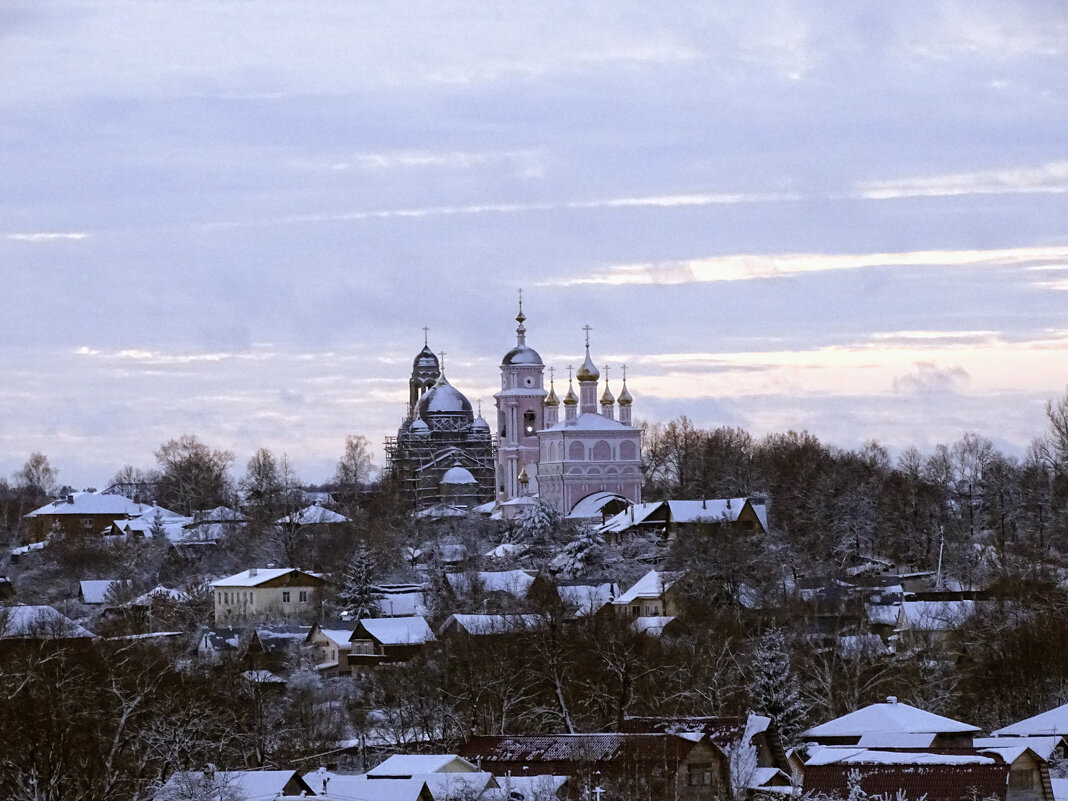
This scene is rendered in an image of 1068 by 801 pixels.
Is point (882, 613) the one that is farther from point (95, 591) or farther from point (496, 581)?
point (95, 591)

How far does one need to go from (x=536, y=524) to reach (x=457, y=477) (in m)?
26.8

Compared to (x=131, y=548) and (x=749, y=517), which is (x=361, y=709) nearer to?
(x=749, y=517)

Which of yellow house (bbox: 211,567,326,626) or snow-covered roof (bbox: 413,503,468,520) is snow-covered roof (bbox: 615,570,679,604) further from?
snow-covered roof (bbox: 413,503,468,520)

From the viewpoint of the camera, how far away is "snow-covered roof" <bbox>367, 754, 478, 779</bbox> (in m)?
44.1

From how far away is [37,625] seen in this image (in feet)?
250

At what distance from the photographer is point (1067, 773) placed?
47.0m

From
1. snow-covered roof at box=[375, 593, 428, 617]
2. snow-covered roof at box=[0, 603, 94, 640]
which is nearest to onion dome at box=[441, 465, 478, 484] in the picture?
snow-covered roof at box=[375, 593, 428, 617]

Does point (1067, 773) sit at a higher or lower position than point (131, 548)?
lower

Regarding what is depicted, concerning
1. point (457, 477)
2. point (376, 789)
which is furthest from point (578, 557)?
point (376, 789)

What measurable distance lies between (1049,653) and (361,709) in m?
18.7

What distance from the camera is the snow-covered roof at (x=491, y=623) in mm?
70938

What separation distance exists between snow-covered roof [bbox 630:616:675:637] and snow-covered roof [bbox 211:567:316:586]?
56.7 ft

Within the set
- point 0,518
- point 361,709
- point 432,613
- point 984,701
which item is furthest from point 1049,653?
point 0,518

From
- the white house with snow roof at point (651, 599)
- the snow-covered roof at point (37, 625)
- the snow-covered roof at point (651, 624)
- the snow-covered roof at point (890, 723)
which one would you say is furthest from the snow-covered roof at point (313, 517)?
the snow-covered roof at point (890, 723)
